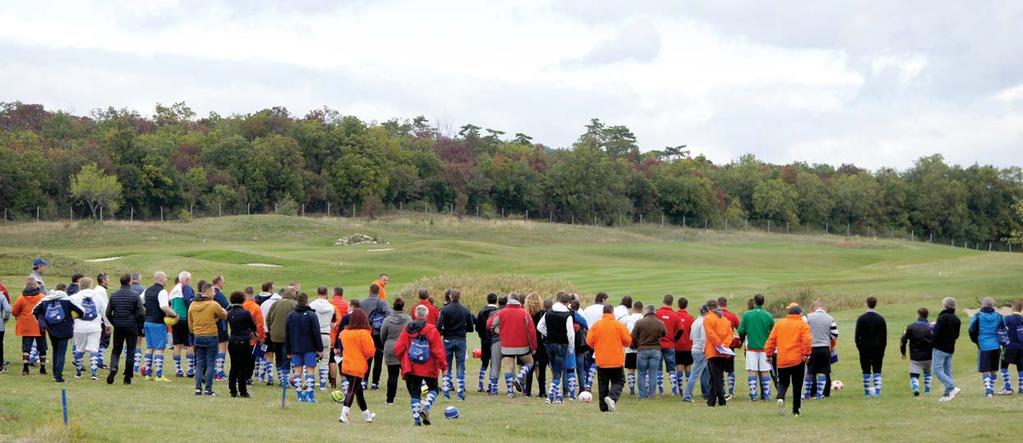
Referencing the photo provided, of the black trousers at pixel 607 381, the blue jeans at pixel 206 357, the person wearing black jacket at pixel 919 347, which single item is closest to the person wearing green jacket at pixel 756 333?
the black trousers at pixel 607 381

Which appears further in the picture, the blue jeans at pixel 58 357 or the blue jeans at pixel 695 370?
the blue jeans at pixel 695 370

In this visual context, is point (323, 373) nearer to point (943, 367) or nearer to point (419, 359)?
point (419, 359)

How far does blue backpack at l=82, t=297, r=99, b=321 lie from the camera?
788 inches

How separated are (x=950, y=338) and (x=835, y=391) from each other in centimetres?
241

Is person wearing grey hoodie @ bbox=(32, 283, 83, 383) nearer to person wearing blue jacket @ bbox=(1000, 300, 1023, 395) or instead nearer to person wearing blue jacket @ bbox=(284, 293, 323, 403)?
person wearing blue jacket @ bbox=(284, 293, 323, 403)

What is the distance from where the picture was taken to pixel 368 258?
60.3 m

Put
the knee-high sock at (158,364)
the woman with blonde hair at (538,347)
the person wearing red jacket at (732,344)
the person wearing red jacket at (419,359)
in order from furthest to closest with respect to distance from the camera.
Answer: the knee-high sock at (158,364) < the woman with blonde hair at (538,347) < the person wearing red jacket at (732,344) < the person wearing red jacket at (419,359)

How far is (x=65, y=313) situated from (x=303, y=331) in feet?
15.9

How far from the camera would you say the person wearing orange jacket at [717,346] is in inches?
768

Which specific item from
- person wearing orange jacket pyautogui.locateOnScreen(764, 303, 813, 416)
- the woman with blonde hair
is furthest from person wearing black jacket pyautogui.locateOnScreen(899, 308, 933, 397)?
the woman with blonde hair

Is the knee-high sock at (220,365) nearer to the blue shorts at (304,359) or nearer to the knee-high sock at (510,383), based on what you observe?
the blue shorts at (304,359)

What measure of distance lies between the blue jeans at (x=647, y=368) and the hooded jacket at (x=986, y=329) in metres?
5.64

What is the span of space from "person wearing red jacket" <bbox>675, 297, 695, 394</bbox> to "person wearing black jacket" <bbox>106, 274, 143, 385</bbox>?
30.6 feet

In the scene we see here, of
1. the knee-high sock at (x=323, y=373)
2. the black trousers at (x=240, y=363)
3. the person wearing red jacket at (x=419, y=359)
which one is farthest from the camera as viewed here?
the knee-high sock at (x=323, y=373)
